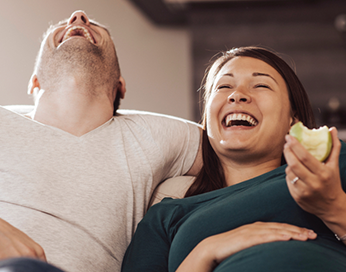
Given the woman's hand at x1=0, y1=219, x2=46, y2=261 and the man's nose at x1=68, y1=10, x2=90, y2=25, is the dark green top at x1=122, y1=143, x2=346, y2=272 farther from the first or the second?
the man's nose at x1=68, y1=10, x2=90, y2=25

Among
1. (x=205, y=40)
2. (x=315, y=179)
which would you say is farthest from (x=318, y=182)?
(x=205, y=40)

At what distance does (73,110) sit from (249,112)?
2.23ft

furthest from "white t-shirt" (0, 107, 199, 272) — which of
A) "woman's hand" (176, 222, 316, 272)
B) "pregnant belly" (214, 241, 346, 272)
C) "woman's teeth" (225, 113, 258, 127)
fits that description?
"pregnant belly" (214, 241, 346, 272)

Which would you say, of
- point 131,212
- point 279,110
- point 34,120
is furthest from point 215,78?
point 34,120

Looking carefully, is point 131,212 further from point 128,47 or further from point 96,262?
point 128,47

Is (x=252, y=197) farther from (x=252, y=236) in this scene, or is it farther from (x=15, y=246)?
(x=15, y=246)

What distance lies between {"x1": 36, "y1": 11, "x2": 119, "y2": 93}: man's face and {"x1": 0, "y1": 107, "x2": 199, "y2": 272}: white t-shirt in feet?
0.81

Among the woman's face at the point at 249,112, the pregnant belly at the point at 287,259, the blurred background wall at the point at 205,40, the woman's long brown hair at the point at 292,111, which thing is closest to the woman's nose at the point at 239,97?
the woman's face at the point at 249,112

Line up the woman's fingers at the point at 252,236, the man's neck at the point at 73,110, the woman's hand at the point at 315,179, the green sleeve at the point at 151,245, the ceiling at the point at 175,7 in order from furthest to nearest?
the ceiling at the point at 175,7
the man's neck at the point at 73,110
the green sleeve at the point at 151,245
the woman's fingers at the point at 252,236
the woman's hand at the point at 315,179

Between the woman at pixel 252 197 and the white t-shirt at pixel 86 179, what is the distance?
0.33 ft

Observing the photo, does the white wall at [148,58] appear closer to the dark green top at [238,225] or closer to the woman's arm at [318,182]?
the dark green top at [238,225]

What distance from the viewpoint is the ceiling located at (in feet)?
13.2

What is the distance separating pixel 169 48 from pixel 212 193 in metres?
3.58

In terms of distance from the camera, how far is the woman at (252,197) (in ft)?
2.45
